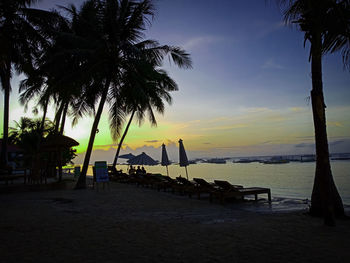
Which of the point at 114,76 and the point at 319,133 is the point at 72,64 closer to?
the point at 114,76

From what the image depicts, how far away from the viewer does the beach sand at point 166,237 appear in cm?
347

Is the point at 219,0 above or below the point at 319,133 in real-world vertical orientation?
above

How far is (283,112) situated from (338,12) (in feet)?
63.0

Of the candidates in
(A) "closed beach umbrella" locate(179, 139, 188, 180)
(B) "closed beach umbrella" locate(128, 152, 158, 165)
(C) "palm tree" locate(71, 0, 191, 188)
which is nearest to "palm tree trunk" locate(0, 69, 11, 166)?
(C) "palm tree" locate(71, 0, 191, 188)

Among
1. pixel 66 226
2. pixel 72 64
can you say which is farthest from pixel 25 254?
pixel 72 64

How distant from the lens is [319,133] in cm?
566

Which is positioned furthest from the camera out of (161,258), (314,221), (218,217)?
(218,217)

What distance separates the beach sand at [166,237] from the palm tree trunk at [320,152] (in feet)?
1.14

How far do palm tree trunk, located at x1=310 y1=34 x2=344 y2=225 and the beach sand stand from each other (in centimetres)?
35

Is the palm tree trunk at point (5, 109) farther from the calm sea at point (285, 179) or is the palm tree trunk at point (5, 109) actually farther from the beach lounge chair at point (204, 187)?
the calm sea at point (285, 179)

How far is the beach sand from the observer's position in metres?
3.47

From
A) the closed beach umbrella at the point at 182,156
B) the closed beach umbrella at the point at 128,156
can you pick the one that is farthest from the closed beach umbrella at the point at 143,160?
the closed beach umbrella at the point at 182,156

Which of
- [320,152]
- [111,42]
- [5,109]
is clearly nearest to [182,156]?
[111,42]

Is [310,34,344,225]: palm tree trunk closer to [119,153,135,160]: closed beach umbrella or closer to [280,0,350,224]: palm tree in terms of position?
[280,0,350,224]: palm tree
